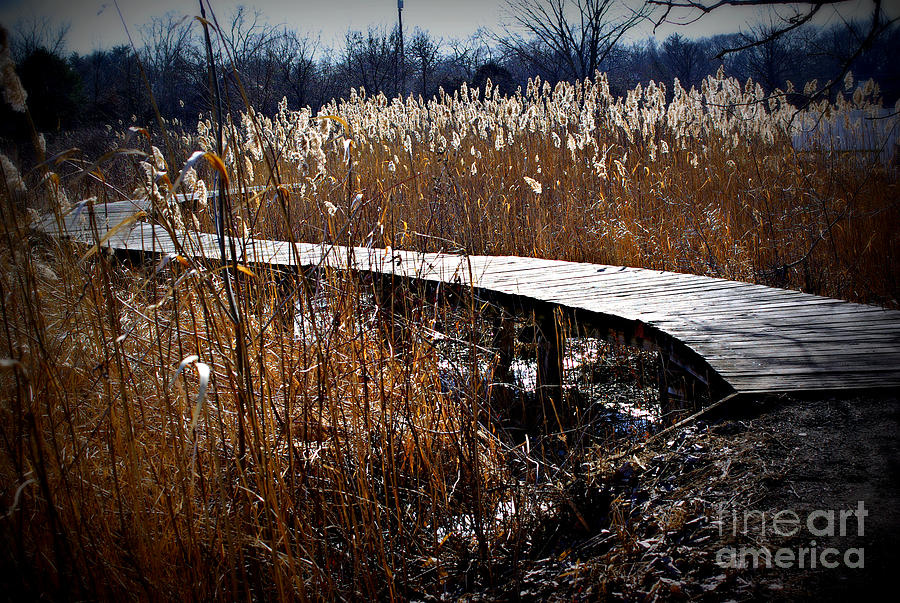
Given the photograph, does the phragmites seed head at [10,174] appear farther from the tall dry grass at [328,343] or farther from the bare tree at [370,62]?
the bare tree at [370,62]

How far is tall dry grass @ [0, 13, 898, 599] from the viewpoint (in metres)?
1.15

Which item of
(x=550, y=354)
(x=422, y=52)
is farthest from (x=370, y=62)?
(x=550, y=354)

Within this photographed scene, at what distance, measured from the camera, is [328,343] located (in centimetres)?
131

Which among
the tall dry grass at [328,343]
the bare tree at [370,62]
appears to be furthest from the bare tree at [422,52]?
the tall dry grass at [328,343]

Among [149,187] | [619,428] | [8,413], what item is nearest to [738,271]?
[619,428]

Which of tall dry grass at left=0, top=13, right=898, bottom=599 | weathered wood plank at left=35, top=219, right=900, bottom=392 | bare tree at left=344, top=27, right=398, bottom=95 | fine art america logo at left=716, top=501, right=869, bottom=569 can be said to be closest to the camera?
fine art america logo at left=716, top=501, right=869, bottom=569

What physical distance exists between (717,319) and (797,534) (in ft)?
3.70

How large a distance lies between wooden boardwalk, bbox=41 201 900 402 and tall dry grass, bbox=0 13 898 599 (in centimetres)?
19

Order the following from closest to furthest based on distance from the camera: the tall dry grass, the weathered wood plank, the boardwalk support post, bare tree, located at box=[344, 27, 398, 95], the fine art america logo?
the fine art america logo, the tall dry grass, the weathered wood plank, the boardwalk support post, bare tree, located at box=[344, 27, 398, 95]

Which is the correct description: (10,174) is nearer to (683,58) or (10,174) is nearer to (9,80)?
(9,80)

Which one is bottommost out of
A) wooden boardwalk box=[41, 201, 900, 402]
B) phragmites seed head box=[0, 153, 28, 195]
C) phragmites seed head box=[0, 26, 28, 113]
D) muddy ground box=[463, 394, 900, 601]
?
muddy ground box=[463, 394, 900, 601]

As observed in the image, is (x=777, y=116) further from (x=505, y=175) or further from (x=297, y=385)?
(x=297, y=385)

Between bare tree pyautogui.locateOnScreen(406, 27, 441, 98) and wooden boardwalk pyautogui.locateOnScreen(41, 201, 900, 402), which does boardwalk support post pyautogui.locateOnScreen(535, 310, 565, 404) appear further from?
bare tree pyautogui.locateOnScreen(406, 27, 441, 98)

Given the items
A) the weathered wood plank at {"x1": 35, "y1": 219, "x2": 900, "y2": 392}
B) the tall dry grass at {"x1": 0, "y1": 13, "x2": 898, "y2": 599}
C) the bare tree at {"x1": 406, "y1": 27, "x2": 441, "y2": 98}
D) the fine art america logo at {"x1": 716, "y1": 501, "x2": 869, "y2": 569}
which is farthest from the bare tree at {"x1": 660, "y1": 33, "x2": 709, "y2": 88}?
the fine art america logo at {"x1": 716, "y1": 501, "x2": 869, "y2": 569}
